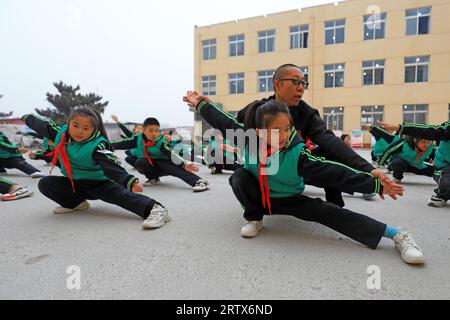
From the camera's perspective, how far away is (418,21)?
42.4 ft

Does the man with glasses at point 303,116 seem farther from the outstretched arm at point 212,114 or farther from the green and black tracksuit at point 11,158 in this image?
the green and black tracksuit at point 11,158

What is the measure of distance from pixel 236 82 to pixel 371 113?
7.47m

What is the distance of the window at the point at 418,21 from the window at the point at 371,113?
3.66m

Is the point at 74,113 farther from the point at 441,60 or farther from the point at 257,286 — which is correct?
the point at 441,60

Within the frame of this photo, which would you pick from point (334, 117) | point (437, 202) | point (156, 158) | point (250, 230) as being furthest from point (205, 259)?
point (334, 117)

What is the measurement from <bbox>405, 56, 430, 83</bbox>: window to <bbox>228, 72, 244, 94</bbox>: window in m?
8.26

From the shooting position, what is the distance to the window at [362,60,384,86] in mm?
13648

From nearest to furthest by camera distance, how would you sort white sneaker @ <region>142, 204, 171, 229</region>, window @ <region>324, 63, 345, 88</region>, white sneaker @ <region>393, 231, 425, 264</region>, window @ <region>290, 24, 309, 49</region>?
white sneaker @ <region>393, 231, 425, 264</region>, white sneaker @ <region>142, 204, 171, 229</region>, window @ <region>324, 63, 345, 88</region>, window @ <region>290, 24, 309, 49</region>

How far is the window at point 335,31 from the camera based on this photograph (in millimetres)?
14142

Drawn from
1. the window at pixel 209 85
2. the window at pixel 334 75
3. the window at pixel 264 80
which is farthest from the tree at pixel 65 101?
the window at pixel 334 75

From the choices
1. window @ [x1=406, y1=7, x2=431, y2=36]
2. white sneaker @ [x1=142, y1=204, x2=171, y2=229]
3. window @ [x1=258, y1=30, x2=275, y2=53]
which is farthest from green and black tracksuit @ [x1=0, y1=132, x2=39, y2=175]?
window @ [x1=406, y1=7, x2=431, y2=36]

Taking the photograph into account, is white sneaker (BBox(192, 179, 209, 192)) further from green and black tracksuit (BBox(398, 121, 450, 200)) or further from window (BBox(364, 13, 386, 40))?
window (BBox(364, 13, 386, 40))

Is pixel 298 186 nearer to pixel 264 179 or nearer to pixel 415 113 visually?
pixel 264 179

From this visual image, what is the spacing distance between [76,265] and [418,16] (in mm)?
16721
